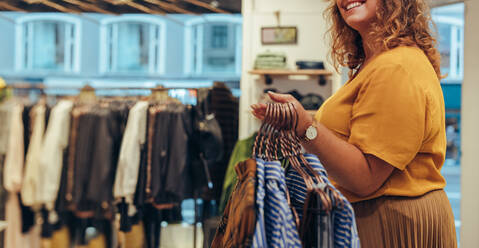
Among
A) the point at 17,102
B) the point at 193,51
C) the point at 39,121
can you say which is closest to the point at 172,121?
the point at 39,121

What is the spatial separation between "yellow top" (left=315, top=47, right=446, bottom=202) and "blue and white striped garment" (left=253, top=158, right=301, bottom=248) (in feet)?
0.71

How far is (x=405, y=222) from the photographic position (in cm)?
93

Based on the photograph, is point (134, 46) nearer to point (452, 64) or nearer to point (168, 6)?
point (168, 6)

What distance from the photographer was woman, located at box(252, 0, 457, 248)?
2.77 ft

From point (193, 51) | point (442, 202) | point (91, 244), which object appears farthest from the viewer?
point (193, 51)

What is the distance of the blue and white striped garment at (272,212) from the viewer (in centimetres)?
72

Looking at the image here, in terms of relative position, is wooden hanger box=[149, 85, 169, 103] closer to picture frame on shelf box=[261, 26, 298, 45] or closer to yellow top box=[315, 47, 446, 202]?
picture frame on shelf box=[261, 26, 298, 45]

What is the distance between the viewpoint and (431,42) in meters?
1.00

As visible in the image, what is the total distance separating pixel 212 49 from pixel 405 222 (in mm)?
5286

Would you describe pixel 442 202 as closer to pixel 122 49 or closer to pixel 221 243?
pixel 221 243

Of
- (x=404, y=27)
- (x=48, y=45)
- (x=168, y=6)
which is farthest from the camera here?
(x=48, y=45)

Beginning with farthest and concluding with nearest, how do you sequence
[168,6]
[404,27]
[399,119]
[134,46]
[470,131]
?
[134,46]
[168,6]
[470,131]
[404,27]
[399,119]

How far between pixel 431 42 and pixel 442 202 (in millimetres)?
384

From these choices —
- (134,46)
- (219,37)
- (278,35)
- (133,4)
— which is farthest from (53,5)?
(134,46)
